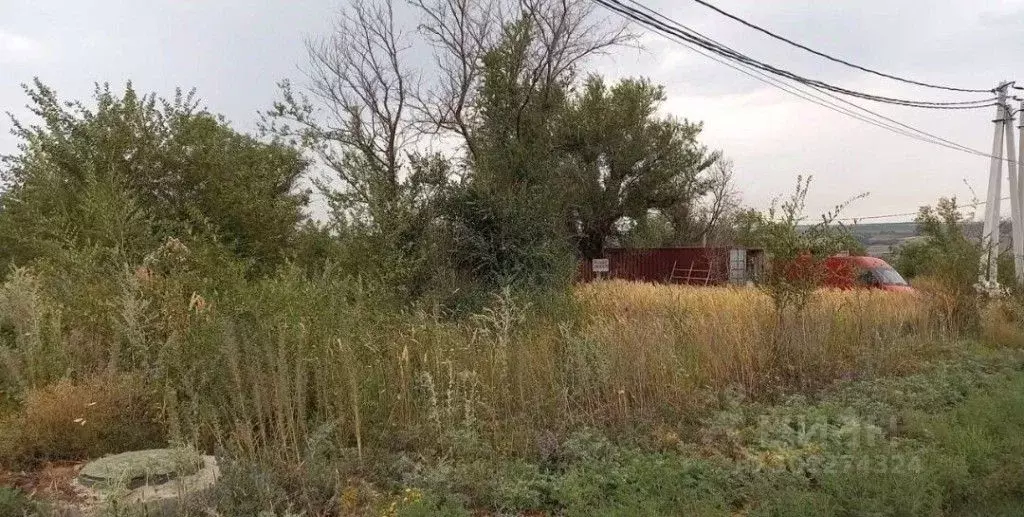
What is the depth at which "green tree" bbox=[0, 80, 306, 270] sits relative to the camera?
27.5 ft

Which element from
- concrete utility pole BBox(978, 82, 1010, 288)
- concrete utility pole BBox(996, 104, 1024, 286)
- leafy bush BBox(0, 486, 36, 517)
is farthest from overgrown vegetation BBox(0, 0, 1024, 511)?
concrete utility pole BBox(996, 104, 1024, 286)

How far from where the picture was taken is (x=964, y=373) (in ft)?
29.3

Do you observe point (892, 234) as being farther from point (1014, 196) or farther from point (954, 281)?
point (954, 281)

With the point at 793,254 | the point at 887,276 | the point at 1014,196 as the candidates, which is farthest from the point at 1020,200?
the point at 793,254

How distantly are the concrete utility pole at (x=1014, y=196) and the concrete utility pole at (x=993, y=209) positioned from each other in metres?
0.18

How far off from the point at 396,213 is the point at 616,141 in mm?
18761

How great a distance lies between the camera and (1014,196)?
16.2 metres

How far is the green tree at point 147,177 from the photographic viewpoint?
839 cm

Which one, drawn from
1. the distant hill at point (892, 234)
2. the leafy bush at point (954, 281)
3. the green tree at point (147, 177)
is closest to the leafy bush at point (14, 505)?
the green tree at point (147, 177)

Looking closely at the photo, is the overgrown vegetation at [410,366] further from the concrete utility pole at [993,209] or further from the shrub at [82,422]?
the concrete utility pole at [993,209]

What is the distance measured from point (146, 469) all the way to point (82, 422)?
1.14m

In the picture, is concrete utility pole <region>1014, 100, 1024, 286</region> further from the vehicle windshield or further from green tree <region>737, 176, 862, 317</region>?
green tree <region>737, 176, 862, 317</region>

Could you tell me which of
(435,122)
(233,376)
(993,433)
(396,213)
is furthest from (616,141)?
(233,376)

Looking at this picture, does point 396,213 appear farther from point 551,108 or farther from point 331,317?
point 551,108
